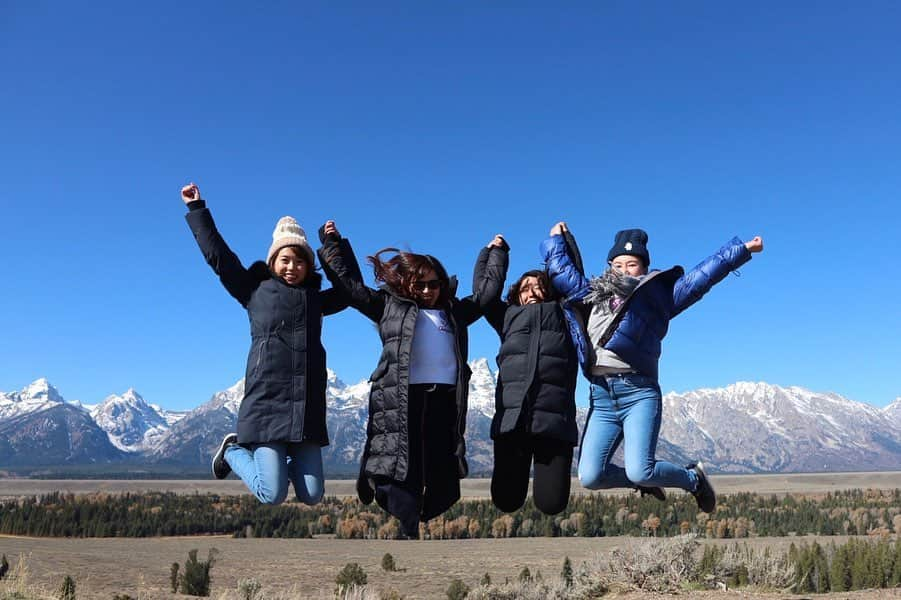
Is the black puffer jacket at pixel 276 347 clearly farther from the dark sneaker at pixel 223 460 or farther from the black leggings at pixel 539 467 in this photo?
the black leggings at pixel 539 467

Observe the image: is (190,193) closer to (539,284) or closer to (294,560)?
(539,284)

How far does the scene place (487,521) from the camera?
10125cm

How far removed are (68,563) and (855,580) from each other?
54489mm

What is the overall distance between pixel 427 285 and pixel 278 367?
172cm

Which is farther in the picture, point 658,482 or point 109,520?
point 109,520

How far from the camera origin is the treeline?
94.8 m

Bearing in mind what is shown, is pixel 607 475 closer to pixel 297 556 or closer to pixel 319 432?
pixel 319 432

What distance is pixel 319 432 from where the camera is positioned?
726 centimetres

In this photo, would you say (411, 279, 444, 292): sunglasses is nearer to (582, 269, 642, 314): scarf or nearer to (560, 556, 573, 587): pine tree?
(582, 269, 642, 314): scarf

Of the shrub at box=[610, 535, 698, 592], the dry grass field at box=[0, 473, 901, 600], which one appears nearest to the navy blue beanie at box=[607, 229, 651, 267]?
the shrub at box=[610, 535, 698, 592]

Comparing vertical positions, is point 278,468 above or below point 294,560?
above

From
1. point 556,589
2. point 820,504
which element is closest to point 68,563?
point 556,589

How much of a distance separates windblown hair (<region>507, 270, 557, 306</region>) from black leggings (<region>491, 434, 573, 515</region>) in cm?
151

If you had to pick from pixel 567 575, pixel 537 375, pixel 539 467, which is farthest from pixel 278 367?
pixel 567 575
